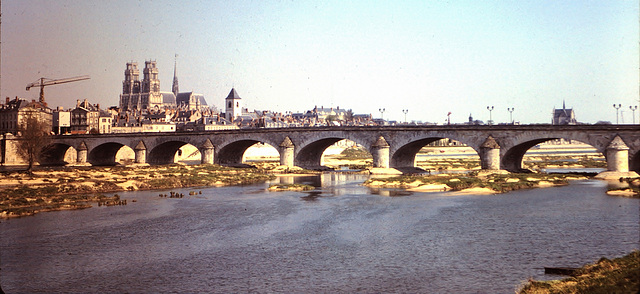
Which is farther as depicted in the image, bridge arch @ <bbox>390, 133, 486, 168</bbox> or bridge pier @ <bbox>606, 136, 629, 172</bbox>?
bridge arch @ <bbox>390, 133, 486, 168</bbox>

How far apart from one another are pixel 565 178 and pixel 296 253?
51014mm

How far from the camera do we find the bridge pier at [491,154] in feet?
245

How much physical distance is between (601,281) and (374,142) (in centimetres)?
6537

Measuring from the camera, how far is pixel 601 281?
21.0 metres

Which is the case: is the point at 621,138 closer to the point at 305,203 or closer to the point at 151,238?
the point at 305,203

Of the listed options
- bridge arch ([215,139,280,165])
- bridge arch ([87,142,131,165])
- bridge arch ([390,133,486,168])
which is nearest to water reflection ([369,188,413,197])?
bridge arch ([390,133,486,168])

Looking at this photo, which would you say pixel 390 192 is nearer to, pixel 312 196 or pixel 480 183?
pixel 312 196

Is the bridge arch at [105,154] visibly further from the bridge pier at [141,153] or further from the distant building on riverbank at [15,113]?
the distant building on riverbank at [15,113]

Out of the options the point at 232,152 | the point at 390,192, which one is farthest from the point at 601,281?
the point at 232,152

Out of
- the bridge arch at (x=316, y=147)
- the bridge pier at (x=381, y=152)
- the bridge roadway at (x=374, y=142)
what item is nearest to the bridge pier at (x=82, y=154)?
the bridge roadway at (x=374, y=142)

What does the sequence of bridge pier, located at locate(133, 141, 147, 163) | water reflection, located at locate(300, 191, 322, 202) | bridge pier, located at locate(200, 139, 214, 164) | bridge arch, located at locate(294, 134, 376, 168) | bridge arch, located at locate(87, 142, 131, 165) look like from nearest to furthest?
water reflection, located at locate(300, 191, 322, 202) → bridge arch, located at locate(294, 134, 376, 168) → bridge pier, located at locate(200, 139, 214, 164) → bridge pier, located at locate(133, 141, 147, 163) → bridge arch, located at locate(87, 142, 131, 165)

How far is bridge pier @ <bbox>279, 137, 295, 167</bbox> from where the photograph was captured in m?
93.4

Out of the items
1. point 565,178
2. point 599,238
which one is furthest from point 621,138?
point 599,238

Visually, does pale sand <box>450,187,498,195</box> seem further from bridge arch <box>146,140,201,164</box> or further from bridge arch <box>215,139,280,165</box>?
bridge arch <box>146,140,201,164</box>
